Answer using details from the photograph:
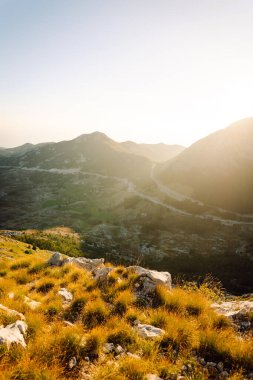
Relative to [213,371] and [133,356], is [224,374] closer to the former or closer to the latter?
[213,371]

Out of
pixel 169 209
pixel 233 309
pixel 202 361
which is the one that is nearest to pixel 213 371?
pixel 202 361

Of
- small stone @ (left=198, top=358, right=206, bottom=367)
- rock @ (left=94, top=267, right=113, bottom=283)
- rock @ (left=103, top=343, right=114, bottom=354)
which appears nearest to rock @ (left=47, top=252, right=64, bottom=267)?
rock @ (left=94, top=267, right=113, bottom=283)

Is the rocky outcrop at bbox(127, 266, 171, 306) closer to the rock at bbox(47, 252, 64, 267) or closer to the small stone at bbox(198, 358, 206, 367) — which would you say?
the small stone at bbox(198, 358, 206, 367)

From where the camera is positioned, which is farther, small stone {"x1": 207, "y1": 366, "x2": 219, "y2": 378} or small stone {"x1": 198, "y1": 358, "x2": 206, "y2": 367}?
small stone {"x1": 198, "y1": 358, "x2": 206, "y2": 367}

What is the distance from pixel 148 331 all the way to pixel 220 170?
453 ft

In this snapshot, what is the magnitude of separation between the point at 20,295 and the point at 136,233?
3437 inches

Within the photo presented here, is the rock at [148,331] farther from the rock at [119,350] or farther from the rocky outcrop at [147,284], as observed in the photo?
the rocky outcrop at [147,284]

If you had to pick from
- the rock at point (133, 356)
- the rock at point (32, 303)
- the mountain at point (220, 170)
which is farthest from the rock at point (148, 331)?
the mountain at point (220, 170)

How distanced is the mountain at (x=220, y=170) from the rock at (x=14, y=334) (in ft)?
363

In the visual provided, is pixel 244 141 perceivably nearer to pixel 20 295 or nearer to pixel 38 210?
pixel 38 210

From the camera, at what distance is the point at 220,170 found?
448 feet

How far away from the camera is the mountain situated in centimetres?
11666

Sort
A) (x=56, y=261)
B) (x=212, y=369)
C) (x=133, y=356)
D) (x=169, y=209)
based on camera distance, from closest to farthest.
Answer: (x=212, y=369) < (x=133, y=356) < (x=56, y=261) < (x=169, y=209)

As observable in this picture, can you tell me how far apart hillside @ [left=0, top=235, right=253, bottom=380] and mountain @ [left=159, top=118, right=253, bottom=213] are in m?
105
